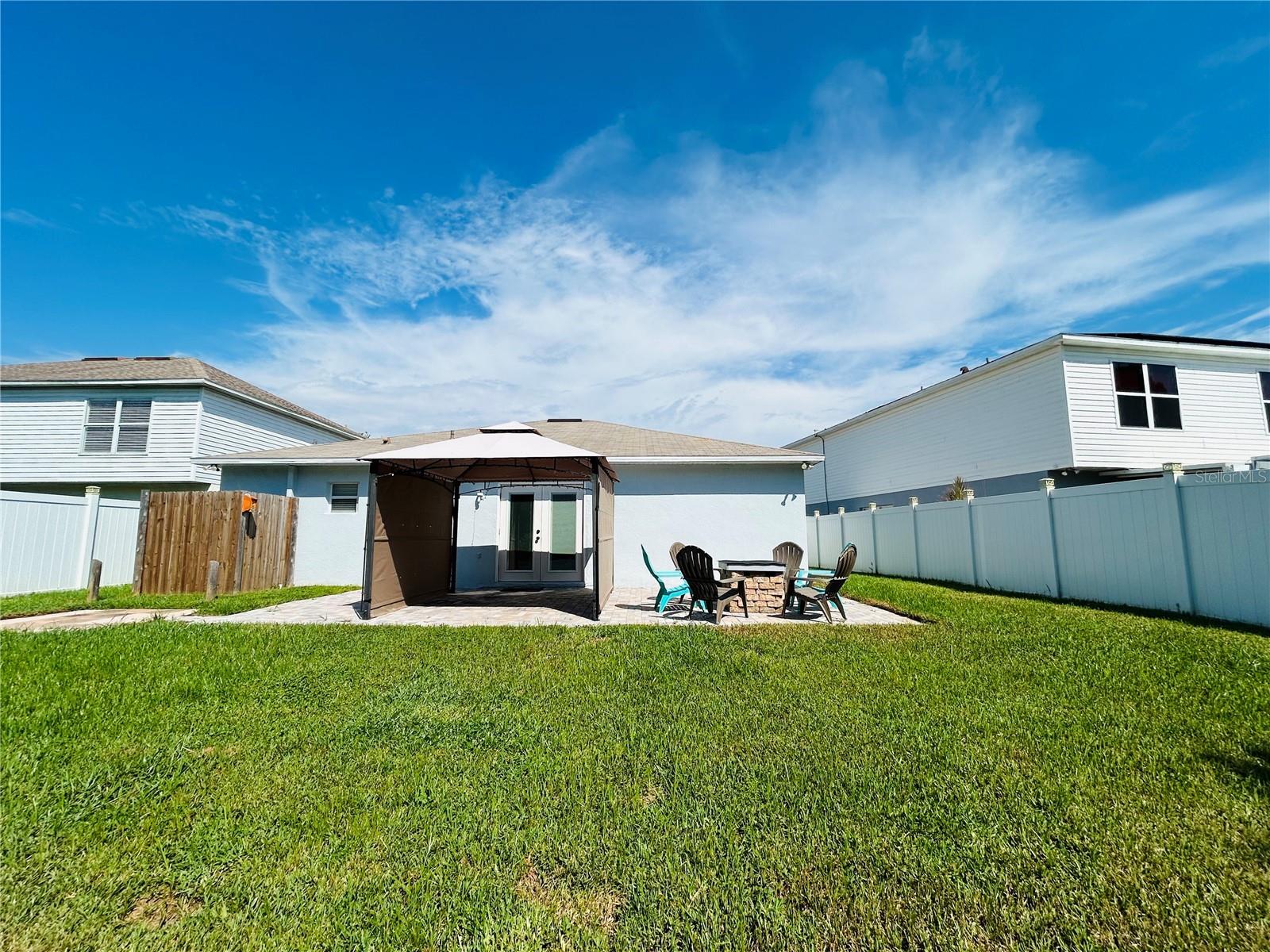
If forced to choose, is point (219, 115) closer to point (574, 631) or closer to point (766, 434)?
point (574, 631)

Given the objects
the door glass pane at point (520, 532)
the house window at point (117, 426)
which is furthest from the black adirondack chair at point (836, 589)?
the house window at point (117, 426)

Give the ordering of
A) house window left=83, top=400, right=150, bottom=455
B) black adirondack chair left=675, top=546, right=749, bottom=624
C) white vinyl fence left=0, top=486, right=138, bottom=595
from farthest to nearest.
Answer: house window left=83, top=400, right=150, bottom=455, white vinyl fence left=0, top=486, right=138, bottom=595, black adirondack chair left=675, top=546, right=749, bottom=624

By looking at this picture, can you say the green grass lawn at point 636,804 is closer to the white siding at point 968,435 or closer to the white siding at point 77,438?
the white siding at point 968,435

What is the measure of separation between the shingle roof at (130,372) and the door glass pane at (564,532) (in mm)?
10893

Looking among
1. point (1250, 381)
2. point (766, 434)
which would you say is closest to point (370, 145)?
point (766, 434)

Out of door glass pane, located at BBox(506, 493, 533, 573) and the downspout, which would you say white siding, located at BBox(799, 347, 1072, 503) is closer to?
the downspout

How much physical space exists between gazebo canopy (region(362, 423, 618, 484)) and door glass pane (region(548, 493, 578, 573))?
138 cm

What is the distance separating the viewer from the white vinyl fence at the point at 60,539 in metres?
10.3

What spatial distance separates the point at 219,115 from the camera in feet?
33.1

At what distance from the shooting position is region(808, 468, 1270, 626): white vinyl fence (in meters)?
6.53

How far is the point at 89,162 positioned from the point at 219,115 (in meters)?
3.77

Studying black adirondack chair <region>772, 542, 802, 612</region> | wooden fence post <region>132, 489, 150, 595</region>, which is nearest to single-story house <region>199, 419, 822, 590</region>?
black adirondack chair <region>772, 542, 802, 612</region>

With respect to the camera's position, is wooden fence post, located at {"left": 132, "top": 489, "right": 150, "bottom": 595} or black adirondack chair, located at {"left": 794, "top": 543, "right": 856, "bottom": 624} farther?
wooden fence post, located at {"left": 132, "top": 489, "right": 150, "bottom": 595}

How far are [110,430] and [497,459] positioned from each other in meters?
14.5
